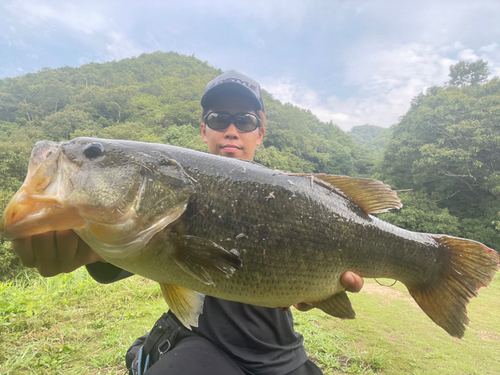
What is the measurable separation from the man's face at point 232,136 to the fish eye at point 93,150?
6.34 ft

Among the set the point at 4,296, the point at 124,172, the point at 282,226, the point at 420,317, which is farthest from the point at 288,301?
the point at 4,296

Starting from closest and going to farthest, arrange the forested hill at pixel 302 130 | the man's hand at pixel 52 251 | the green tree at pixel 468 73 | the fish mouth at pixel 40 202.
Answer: the fish mouth at pixel 40 202
the man's hand at pixel 52 251
the forested hill at pixel 302 130
the green tree at pixel 468 73

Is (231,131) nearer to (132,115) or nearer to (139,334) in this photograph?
(139,334)

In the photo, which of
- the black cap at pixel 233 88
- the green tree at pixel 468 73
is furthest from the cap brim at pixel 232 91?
the green tree at pixel 468 73

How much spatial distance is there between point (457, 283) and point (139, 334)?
3575 millimetres

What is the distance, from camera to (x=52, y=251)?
157cm

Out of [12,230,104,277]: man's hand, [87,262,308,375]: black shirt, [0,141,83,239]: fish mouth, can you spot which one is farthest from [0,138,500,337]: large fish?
[87,262,308,375]: black shirt

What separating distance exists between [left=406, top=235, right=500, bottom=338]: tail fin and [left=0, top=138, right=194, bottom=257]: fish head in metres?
1.97

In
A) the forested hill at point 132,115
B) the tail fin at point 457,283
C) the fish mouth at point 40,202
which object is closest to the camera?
the fish mouth at point 40,202

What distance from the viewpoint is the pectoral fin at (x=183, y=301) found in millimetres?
1575

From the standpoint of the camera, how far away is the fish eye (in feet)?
4.66

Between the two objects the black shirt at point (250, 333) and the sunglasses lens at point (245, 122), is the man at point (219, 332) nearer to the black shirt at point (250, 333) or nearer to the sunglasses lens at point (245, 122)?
the black shirt at point (250, 333)

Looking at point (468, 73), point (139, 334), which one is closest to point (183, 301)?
point (139, 334)

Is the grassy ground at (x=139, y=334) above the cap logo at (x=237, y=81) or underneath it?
underneath
